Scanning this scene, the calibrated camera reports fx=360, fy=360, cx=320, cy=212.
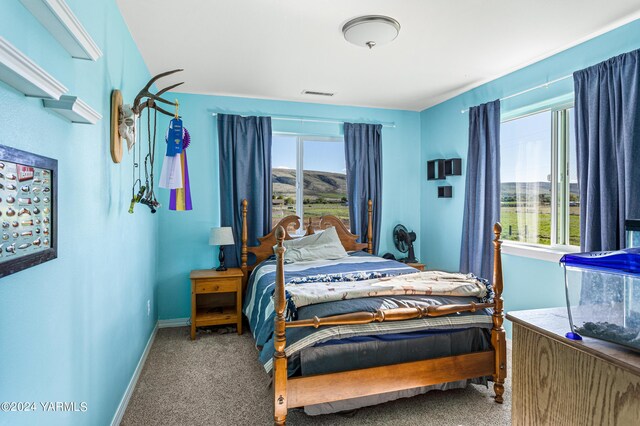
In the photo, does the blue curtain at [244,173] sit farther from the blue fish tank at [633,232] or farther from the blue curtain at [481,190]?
the blue fish tank at [633,232]

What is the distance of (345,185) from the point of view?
15.4 ft

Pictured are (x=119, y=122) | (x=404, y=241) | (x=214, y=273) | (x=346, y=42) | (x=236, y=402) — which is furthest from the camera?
(x=404, y=241)

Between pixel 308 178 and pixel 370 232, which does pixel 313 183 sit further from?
pixel 370 232

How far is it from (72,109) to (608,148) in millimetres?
3182

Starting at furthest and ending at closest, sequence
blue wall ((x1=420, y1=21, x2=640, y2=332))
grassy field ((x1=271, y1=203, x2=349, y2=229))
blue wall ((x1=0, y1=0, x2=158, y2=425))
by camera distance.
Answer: grassy field ((x1=271, y1=203, x2=349, y2=229))
blue wall ((x1=420, y1=21, x2=640, y2=332))
blue wall ((x1=0, y1=0, x2=158, y2=425))

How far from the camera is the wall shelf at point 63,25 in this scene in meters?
1.09

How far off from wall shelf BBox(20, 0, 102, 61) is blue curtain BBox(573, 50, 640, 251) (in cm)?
311

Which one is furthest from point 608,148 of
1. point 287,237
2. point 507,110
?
point 287,237

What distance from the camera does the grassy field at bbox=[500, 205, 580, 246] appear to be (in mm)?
3020

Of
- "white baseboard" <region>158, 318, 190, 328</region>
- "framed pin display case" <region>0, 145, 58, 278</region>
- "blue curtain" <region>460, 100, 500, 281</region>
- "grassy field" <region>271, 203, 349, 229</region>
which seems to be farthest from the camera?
"grassy field" <region>271, 203, 349, 229</region>

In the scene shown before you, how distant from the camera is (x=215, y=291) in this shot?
3.67 m

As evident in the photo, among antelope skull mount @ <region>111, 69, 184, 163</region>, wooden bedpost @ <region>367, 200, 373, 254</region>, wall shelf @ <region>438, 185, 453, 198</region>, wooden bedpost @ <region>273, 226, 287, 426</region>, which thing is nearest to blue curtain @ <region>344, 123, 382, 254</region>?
wooden bedpost @ <region>367, 200, 373, 254</region>

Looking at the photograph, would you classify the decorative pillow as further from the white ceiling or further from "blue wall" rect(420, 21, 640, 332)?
the white ceiling

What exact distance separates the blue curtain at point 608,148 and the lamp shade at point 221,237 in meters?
3.16
